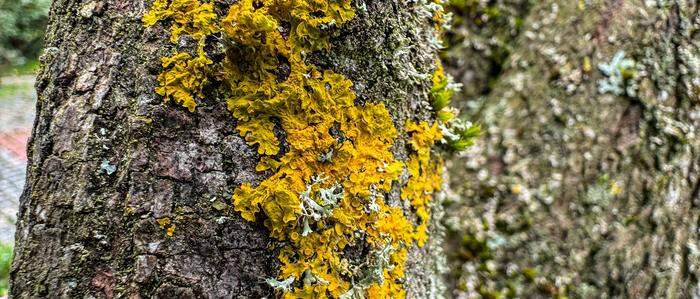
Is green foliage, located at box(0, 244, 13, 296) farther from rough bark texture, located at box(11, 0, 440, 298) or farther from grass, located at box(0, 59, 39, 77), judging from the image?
rough bark texture, located at box(11, 0, 440, 298)

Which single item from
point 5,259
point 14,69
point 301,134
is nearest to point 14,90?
point 14,69

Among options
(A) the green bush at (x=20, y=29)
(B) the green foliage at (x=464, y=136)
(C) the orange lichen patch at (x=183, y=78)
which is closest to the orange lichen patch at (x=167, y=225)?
(C) the orange lichen patch at (x=183, y=78)

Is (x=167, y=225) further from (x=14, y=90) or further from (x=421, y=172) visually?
(x=14, y=90)

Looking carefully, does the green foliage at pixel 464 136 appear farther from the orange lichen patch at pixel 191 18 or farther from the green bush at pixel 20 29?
the green bush at pixel 20 29

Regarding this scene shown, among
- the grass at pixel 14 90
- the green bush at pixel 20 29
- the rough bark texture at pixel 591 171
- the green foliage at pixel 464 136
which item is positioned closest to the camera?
the green foliage at pixel 464 136

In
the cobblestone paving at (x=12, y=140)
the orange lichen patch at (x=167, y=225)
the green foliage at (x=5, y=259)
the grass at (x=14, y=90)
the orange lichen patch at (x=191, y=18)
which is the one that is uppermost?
the orange lichen patch at (x=191, y=18)

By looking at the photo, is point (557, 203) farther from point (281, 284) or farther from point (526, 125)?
point (281, 284)
